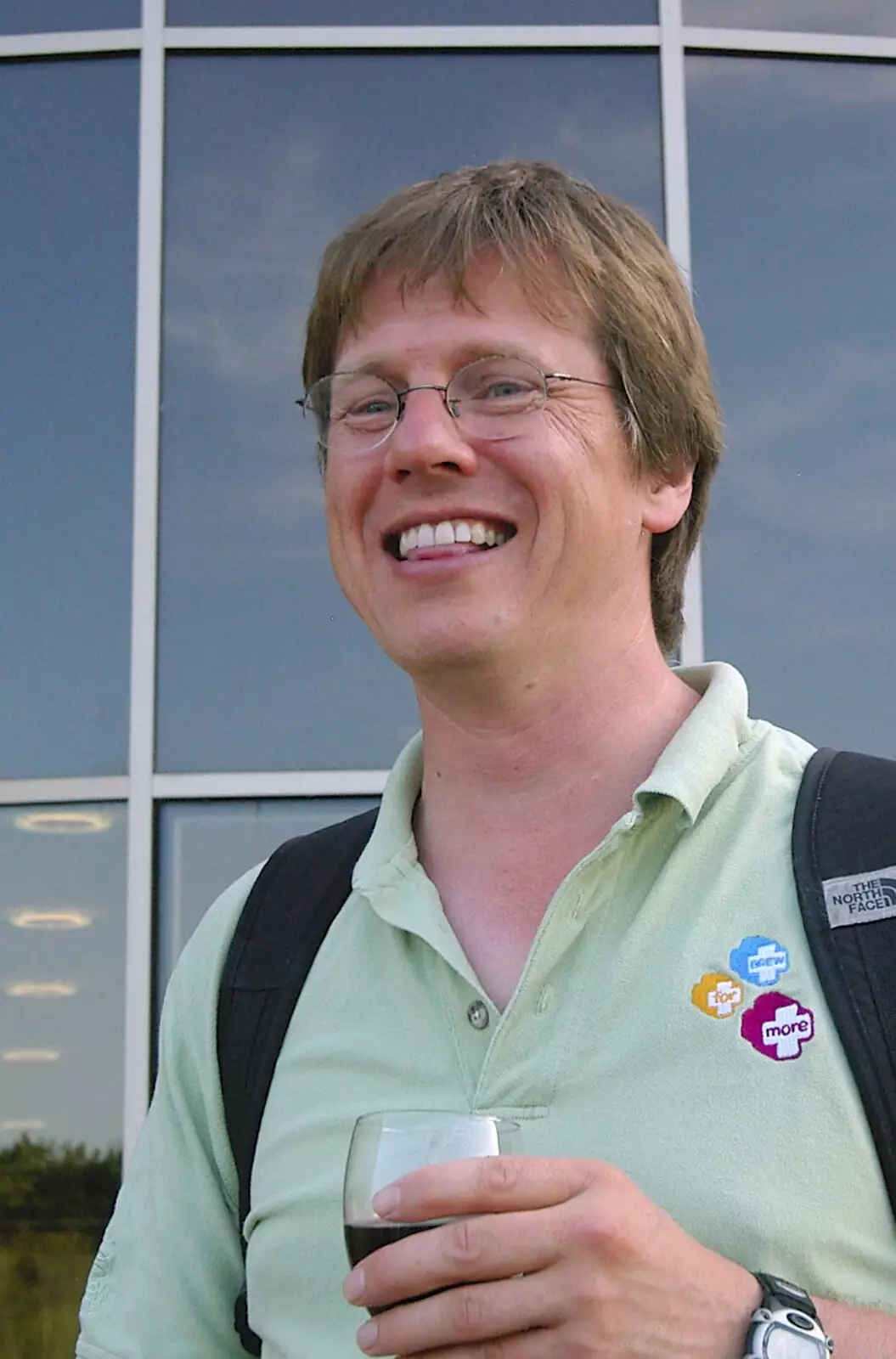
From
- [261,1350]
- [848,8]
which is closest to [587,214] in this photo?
[261,1350]

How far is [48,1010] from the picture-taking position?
4.19 metres

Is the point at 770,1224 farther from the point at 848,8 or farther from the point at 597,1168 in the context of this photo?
the point at 848,8

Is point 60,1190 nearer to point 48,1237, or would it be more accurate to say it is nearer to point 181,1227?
point 48,1237

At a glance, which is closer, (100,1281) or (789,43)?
(100,1281)

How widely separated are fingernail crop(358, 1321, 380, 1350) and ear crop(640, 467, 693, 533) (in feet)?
3.37

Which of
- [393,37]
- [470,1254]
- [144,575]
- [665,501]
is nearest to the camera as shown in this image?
[470,1254]

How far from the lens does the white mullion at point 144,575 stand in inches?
162

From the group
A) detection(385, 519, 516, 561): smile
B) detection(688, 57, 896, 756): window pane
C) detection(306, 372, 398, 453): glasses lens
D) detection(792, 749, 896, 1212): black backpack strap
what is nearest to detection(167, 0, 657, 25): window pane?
detection(688, 57, 896, 756): window pane

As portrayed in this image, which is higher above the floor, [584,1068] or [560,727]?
[560,727]

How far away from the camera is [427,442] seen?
1882mm

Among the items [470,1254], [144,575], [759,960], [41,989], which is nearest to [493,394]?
[759,960]

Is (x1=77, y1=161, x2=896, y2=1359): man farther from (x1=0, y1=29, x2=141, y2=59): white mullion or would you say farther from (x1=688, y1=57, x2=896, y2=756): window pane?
(x1=0, y1=29, x2=141, y2=59): white mullion

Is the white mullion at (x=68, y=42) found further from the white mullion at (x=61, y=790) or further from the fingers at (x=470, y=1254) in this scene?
the fingers at (x=470, y=1254)

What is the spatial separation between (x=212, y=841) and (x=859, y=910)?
280cm
